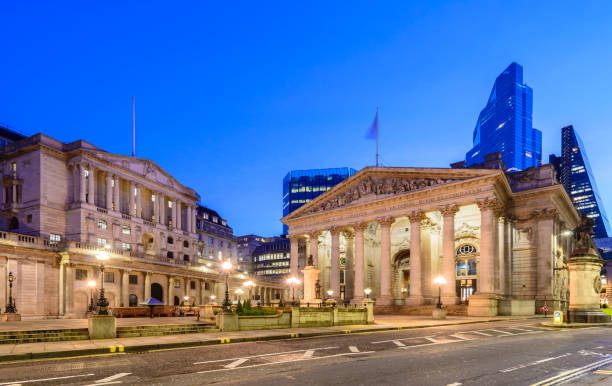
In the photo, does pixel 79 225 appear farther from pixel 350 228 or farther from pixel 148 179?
pixel 350 228

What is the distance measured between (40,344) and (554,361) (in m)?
18.7

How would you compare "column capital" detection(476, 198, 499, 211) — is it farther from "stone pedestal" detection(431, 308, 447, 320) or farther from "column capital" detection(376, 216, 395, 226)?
"stone pedestal" detection(431, 308, 447, 320)

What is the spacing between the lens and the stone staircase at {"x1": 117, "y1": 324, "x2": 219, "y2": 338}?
20.7 m

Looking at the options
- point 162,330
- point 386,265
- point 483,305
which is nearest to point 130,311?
point 162,330

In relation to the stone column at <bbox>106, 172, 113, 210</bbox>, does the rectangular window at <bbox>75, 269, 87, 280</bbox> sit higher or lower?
lower

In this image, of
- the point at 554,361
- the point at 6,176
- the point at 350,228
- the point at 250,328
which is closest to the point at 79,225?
the point at 6,176

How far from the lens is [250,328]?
81.4ft

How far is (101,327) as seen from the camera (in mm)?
19719

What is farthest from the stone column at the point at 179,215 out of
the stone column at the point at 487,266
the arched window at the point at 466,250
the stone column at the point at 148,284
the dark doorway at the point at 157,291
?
the stone column at the point at 487,266

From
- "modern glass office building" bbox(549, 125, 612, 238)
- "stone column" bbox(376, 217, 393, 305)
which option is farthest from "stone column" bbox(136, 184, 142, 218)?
"modern glass office building" bbox(549, 125, 612, 238)

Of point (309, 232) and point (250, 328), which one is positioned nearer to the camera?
point (250, 328)

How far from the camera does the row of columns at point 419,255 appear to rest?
42.2 meters

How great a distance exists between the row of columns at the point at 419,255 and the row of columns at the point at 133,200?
24987 millimetres

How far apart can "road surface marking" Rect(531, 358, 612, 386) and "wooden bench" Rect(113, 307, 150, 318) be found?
36874 millimetres
